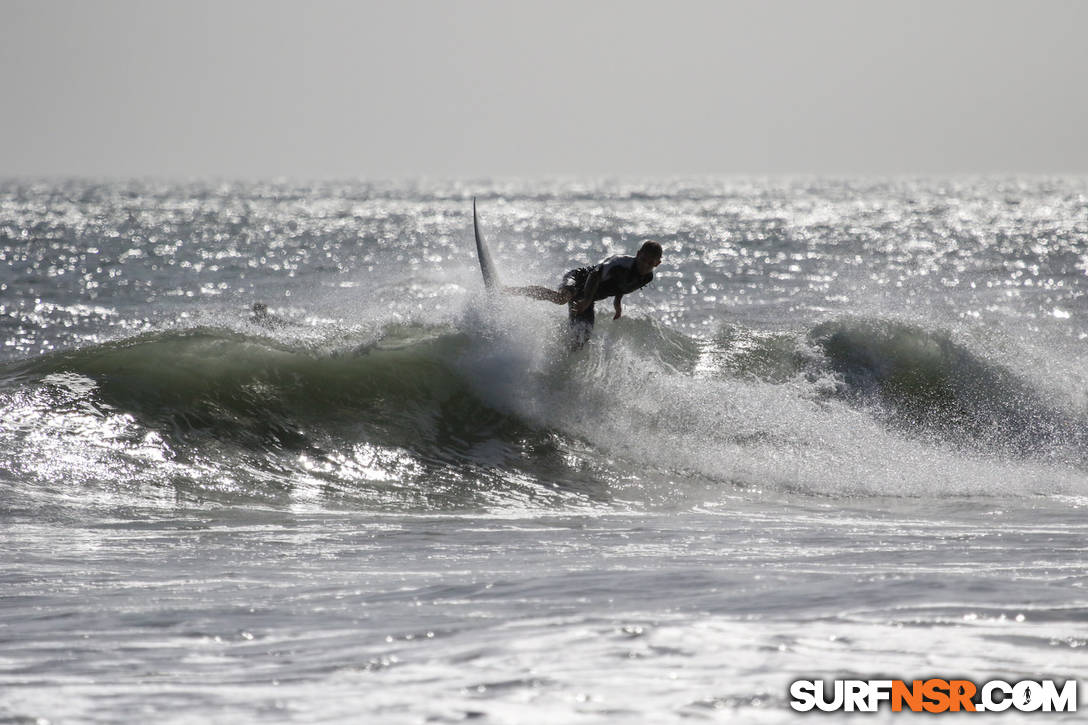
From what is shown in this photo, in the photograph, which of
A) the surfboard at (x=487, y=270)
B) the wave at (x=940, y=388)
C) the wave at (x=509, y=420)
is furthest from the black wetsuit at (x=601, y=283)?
the wave at (x=940, y=388)

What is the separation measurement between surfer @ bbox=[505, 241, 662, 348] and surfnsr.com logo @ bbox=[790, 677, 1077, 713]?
22.1 feet

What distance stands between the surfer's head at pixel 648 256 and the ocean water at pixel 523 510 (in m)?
1.21

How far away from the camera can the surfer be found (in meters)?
10.8

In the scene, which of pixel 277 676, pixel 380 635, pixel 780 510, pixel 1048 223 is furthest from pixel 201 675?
pixel 1048 223

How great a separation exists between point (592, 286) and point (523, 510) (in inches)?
135

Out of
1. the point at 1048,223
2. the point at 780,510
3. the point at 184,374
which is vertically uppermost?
the point at 1048,223

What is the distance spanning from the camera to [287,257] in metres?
32.5

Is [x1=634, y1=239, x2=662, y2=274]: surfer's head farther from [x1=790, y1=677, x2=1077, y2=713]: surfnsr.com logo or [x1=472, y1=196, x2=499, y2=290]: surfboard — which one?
[x1=790, y1=677, x2=1077, y2=713]: surfnsr.com logo

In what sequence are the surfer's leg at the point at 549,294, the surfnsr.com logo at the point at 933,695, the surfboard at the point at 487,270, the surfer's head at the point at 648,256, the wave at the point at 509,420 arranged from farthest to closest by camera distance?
the surfboard at the point at 487,270 → the surfer's leg at the point at 549,294 → the surfer's head at the point at 648,256 → the wave at the point at 509,420 → the surfnsr.com logo at the point at 933,695

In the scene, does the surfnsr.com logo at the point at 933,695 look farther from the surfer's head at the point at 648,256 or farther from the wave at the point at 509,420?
the surfer's head at the point at 648,256

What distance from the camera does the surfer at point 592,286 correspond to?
35.3 feet

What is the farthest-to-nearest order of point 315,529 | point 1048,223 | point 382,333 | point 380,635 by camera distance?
1. point 1048,223
2. point 382,333
3. point 315,529
4. point 380,635

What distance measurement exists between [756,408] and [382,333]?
3.98m

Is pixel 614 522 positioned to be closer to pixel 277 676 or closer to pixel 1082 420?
pixel 277 676
